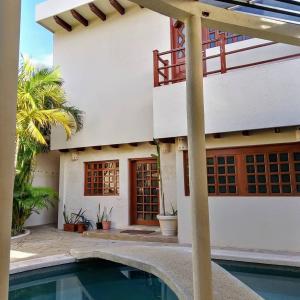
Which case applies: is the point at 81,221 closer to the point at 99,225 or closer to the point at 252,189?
the point at 99,225

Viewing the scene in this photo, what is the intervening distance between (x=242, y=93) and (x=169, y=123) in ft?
6.62

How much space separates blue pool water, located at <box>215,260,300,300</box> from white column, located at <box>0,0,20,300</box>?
446cm

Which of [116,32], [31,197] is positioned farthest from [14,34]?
[116,32]

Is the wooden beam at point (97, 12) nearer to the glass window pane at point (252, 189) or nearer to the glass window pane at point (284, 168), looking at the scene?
the glass window pane at point (252, 189)

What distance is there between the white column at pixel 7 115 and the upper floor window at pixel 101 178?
8.86 meters

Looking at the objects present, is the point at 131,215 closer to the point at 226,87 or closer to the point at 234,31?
the point at 226,87

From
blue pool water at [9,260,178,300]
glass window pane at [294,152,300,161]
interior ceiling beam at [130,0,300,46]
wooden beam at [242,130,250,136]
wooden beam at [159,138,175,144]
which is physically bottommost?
blue pool water at [9,260,178,300]

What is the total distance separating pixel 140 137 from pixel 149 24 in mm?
3803

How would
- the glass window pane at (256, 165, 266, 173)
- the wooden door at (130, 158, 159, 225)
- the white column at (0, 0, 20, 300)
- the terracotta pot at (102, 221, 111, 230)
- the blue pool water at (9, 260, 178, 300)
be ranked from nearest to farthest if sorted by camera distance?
the white column at (0, 0, 20, 300) → the blue pool water at (9, 260, 178, 300) → the glass window pane at (256, 165, 266, 173) → the wooden door at (130, 158, 159, 225) → the terracotta pot at (102, 221, 111, 230)

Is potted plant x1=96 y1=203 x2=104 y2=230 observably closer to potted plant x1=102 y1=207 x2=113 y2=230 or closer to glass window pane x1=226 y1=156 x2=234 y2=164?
potted plant x1=102 y1=207 x2=113 y2=230

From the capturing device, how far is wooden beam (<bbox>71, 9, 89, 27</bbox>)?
433 inches

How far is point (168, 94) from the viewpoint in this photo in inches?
331

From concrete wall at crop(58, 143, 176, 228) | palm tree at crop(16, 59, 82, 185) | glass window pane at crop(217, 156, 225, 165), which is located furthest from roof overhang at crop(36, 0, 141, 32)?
glass window pane at crop(217, 156, 225, 165)

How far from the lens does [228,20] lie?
3.27m
